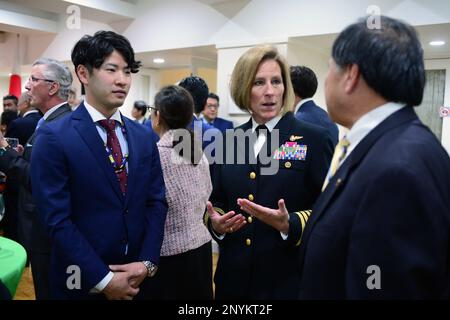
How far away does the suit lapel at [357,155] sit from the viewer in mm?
921

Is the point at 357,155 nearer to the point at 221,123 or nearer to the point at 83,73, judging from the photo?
the point at 83,73

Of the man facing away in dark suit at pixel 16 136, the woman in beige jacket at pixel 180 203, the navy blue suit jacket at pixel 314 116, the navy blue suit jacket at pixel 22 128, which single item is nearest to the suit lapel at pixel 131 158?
the woman in beige jacket at pixel 180 203

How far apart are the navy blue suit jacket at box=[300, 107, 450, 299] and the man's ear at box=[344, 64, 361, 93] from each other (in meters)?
0.11

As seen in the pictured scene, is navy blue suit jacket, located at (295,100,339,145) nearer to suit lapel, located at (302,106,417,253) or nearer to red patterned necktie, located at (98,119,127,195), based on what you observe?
red patterned necktie, located at (98,119,127,195)

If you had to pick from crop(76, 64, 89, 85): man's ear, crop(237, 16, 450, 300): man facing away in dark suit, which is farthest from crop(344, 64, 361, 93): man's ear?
crop(76, 64, 89, 85): man's ear

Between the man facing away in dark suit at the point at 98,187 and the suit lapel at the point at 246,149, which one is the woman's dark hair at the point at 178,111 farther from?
the suit lapel at the point at 246,149

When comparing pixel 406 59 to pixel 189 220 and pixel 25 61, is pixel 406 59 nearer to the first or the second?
pixel 189 220

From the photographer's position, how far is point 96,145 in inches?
59.2

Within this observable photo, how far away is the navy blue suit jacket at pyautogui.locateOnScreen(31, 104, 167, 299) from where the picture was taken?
143 centimetres

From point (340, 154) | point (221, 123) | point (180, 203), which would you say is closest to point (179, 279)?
point (180, 203)

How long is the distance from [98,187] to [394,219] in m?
1.05

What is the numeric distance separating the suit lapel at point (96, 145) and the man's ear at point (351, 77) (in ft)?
3.01

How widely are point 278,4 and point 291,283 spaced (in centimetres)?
402
